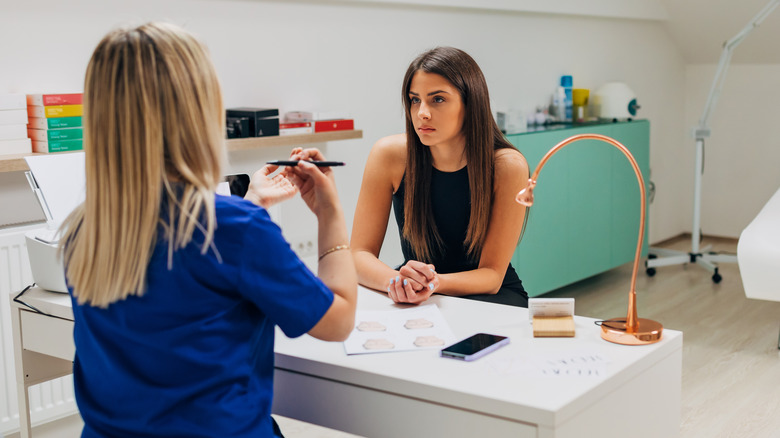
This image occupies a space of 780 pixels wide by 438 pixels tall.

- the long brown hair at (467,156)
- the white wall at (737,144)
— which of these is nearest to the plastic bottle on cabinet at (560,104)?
the white wall at (737,144)

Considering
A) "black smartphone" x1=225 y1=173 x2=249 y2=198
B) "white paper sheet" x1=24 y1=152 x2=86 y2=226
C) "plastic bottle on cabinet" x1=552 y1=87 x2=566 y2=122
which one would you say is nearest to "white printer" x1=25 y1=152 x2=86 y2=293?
"white paper sheet" x1=24 y1=152 x2=86 y2=226

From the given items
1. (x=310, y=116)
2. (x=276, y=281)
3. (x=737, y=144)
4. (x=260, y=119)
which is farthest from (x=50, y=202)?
(x=737, y=144)

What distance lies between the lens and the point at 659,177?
18.7ft

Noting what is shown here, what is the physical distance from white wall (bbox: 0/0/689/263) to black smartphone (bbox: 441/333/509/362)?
41.0 inches

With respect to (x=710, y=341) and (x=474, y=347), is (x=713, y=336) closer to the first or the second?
(x=710, y=341)

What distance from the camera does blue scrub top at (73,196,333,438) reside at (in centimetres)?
114

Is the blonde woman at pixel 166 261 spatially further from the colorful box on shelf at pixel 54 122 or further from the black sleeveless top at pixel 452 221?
the colorful box on shelf at pixel 54 122

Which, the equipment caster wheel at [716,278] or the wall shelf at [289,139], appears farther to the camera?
the equipment caster wheel at [716,278]

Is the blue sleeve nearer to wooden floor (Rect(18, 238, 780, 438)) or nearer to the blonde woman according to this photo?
the blonde woman

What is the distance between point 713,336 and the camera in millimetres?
3725

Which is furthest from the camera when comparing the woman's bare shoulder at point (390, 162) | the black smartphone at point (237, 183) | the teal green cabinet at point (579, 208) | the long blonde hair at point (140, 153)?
the teal green cabinet at point (579, 208)

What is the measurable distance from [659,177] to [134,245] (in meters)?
5.09

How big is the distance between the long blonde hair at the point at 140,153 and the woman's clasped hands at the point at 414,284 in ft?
2.52

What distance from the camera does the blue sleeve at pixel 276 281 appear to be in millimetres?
1154
